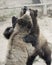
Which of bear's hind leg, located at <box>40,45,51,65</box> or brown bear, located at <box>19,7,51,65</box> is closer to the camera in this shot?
brown bear, located at <box>19,7,51,65</box>

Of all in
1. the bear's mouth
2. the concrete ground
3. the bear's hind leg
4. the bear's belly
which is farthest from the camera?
the concrete ground

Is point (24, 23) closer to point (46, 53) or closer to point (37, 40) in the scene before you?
point (37, 40)

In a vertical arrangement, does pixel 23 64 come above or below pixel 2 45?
above

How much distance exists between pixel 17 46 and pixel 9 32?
0.82 meters

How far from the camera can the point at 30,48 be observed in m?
4.87

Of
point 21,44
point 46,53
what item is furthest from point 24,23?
point 46,53

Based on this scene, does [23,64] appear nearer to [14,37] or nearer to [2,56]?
[14,37]

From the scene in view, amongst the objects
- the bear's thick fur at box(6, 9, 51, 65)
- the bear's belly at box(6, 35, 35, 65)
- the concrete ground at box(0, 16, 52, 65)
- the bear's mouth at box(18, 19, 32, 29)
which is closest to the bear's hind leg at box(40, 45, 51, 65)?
the bear's thick fur at box(6, 9, 51, 65)

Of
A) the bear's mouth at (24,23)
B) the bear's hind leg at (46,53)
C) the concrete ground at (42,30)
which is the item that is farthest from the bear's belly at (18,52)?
the concrete ground at (42,30)

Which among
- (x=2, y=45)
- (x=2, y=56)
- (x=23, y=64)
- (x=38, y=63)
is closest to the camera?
(x=23, y=64)

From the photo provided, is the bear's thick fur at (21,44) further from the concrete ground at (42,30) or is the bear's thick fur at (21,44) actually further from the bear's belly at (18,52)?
the concrete ground at (42,30)

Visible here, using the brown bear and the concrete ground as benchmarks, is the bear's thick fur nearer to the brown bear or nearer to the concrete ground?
the brown bear

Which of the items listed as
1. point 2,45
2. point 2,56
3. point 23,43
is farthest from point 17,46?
point 2,45

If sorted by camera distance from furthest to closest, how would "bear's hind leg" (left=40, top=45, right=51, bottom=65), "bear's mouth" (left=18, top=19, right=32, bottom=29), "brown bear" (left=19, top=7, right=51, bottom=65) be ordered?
1. "bear's hind leg" (left=40, top=45, right=51, bottom=65)
2. "brown bear" (left=19, top=7, right=51, bottom=65)
3. "bear's mouth" (left=18, top=19, right=32, bottom=29)
